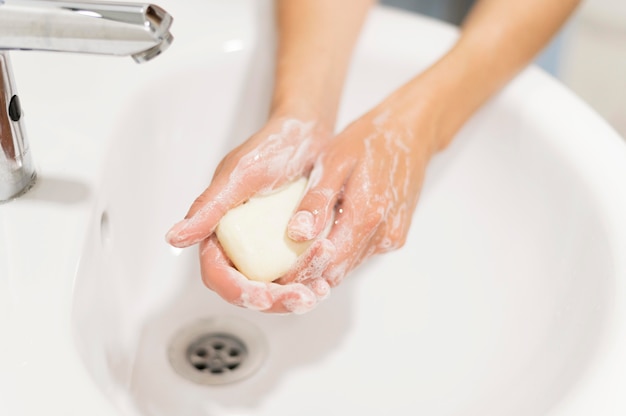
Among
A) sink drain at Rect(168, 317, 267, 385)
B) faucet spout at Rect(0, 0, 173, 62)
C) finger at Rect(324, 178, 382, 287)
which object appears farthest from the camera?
sink drain at Rect(168, 317, 267, 385)

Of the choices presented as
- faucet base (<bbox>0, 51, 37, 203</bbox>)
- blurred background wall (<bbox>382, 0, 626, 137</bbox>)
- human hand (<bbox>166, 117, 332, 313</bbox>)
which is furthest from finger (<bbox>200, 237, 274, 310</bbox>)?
blurred background wall (<bbox>382, 0, 626, 137</bbox>)

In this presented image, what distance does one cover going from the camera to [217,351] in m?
0.63

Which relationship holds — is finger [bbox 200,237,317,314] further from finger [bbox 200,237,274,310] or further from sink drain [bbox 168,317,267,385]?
sink drain [bbox 168,317,267,385]

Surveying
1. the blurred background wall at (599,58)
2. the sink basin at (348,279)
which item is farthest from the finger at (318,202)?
the blurred background wall at (599,58)

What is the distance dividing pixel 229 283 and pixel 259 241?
0.04m

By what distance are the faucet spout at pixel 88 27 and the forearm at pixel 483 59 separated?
25 cm

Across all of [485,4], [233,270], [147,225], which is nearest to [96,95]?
[147,225]

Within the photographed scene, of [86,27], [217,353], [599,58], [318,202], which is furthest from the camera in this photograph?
[599,58]

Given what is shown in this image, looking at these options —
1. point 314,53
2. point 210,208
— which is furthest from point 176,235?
point 314,53

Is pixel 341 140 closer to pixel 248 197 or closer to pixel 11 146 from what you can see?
pixel 248 197

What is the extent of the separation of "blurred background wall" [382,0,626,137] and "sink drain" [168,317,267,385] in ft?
2.18

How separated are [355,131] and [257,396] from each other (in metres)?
0.20

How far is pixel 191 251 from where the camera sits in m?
0.66

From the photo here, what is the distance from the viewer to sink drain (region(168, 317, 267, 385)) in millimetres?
604
